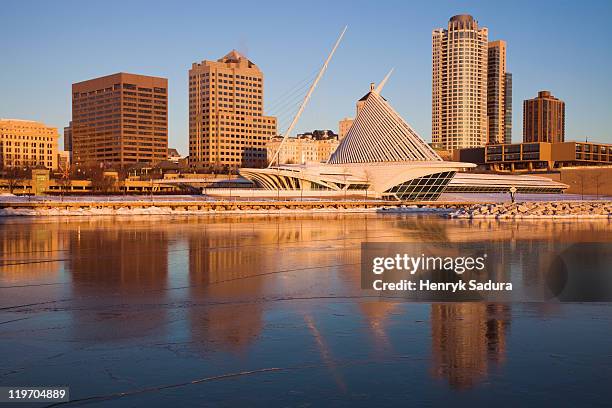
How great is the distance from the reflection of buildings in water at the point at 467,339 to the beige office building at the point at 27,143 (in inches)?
7395

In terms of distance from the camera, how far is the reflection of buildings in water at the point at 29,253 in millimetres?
16531

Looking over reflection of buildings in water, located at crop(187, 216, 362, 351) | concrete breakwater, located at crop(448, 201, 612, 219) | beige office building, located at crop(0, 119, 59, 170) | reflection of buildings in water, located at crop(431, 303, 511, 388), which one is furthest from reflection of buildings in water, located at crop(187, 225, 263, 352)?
beige office building, located at crop(0, 119, 59, 170)

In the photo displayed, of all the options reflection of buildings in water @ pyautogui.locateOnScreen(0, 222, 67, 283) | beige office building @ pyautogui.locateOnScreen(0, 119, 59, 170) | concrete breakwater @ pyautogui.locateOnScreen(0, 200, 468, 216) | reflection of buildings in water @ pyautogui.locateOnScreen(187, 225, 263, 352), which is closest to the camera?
reflection of buildings in water @ pyautogui.locateOnScreen(187, 225, 263, 352)

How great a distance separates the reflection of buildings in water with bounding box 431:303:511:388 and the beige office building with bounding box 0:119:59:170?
187834mm

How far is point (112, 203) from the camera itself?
55406 millimetres

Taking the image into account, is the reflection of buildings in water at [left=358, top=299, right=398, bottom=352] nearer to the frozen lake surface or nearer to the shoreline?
the frozen lake surface

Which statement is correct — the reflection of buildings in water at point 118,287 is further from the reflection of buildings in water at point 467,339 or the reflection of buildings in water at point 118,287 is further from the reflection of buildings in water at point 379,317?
the reflection of buildings in water at point 467,339

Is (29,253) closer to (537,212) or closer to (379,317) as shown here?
(379,317)

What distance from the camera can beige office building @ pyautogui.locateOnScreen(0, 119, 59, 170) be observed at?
186 meters

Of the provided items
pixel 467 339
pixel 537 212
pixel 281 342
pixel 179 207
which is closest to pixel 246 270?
pixel 281 342

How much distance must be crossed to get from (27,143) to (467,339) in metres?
197

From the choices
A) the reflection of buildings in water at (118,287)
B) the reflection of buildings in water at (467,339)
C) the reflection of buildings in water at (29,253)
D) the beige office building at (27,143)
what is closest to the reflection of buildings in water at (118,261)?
the reflection of buildings in water at (118,287)

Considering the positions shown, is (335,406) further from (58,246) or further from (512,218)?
(512,218)

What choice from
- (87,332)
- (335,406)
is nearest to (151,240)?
(87,332)
